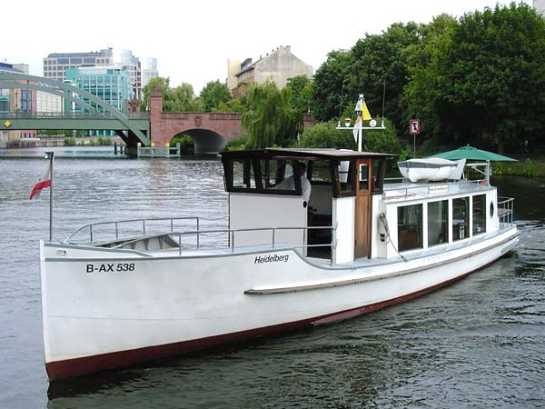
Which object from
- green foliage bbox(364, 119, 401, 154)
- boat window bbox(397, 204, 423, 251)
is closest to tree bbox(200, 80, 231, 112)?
green foliage bbox(364, 119, 401, 154)

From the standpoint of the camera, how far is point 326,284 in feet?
46.4

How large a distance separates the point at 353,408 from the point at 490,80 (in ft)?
152

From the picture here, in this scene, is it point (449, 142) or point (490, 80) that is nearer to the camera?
point (490, 80)

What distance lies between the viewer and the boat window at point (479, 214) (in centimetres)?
2002

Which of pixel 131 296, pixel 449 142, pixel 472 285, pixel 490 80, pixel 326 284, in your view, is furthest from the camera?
pixel 449 142

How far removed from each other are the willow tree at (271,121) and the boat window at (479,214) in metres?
54.3

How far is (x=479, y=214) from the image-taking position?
20.4m

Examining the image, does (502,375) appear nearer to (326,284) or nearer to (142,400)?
(326,284)

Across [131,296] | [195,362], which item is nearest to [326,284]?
[195,362]

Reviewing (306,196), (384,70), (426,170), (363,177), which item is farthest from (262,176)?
(384,70)

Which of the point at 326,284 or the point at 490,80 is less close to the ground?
the point at 490,80

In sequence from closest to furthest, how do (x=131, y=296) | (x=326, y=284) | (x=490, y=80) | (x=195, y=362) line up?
(x=131, y=296), (x=195, y=362), (x=326, y=284), (x=490, y=80)

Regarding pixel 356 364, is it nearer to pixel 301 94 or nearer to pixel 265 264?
pixel 265 264

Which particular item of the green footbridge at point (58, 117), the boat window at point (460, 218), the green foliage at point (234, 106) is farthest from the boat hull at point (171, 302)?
the green foliage at point (234, 106)
